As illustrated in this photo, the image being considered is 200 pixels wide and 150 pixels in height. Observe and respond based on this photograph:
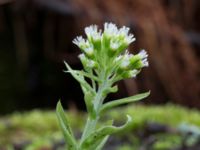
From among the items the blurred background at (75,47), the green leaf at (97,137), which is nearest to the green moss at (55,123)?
the green leaf at (97,137)

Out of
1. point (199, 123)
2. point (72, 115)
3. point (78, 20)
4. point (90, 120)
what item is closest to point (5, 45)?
point (78, 20)

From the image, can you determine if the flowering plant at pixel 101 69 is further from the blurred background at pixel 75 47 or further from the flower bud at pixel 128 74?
the blurred background at pixel 75 47

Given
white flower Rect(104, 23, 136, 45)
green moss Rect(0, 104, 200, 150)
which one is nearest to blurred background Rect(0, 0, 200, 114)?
green moss Rect(0, 104, 200, 150)

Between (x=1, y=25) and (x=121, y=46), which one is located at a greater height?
(x=1, y=25)

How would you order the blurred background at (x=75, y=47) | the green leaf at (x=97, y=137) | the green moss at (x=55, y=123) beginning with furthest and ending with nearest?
1. the blurred background at (x=75, y=47)
2. the green moss at (x=55, y=123)
3. the green leaf at (x=97, y=137)

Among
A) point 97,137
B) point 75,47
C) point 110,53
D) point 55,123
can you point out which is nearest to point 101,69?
point 110,53

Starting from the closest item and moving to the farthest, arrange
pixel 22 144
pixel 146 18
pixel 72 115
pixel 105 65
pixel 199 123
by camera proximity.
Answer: pixel 105 65 < pixel 22 144 < pixel 199 123 < pixel 72 115 < pixel 146 18

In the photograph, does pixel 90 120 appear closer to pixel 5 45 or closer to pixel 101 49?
pixel 101 49

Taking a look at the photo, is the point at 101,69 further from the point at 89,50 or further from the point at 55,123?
the point at 55,123
